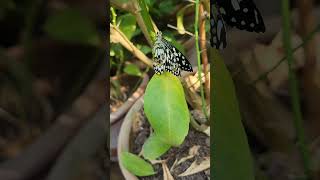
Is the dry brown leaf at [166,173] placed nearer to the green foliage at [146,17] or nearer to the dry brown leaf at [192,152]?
the dry brown leaf at [192,152]

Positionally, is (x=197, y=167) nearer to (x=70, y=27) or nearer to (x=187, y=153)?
(x=187, y=153)

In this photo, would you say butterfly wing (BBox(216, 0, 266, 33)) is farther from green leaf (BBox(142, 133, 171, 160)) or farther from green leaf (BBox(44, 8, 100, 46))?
green leaf (BBox(44, 8, 100, 46))

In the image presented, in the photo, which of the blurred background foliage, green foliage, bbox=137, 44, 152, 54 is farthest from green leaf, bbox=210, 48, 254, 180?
the blurred background foliage

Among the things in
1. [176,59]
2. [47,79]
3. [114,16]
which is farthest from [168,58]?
[47,79]

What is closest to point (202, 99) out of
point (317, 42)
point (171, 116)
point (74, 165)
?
point (171, 116)

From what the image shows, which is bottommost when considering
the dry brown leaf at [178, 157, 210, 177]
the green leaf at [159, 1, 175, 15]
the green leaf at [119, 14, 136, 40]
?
the dry brown leaf at [178, 157, 210, 177]
